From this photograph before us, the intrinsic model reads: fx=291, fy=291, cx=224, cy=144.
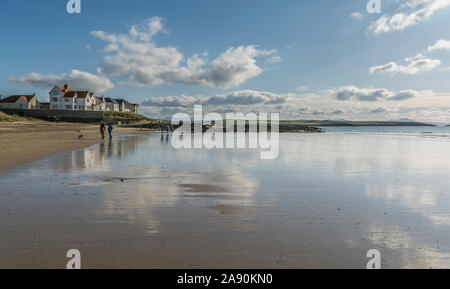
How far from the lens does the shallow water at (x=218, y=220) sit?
5008mm

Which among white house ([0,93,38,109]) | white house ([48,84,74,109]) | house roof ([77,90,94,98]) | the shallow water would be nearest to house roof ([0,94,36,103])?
white house ([0,93,38,109])

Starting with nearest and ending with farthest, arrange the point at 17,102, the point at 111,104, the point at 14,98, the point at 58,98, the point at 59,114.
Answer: the point at 59,114 < the point at 17,102 < the point at 14,98 < the point at 58,98 < the point at 111,104

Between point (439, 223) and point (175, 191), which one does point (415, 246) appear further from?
point (175, 191)

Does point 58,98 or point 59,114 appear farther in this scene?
point 58,98

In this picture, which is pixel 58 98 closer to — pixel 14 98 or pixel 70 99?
pixel 70 99

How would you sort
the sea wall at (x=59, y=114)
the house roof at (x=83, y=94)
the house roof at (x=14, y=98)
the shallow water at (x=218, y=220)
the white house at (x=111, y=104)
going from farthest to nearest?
the white house at (x=111, y=104), the house roof at (x=83, y=94), the house roof at (x=14, y=98), the sea wall at (x=59, y=114), the shallow water at (x=218, y=220)

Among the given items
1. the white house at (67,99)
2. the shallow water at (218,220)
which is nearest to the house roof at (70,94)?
the white house at (67,99)

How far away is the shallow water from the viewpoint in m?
5.01

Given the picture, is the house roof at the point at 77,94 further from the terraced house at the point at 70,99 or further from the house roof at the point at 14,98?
the house roof at the point at 14,98

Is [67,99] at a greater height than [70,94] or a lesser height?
lesser

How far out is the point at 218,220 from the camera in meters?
6.95

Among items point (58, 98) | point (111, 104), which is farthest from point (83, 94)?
point (111, 104)

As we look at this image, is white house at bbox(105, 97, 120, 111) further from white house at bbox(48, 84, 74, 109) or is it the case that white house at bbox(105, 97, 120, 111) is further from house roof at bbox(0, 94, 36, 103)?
house roof at bbox(0, 94, 36, 103)
